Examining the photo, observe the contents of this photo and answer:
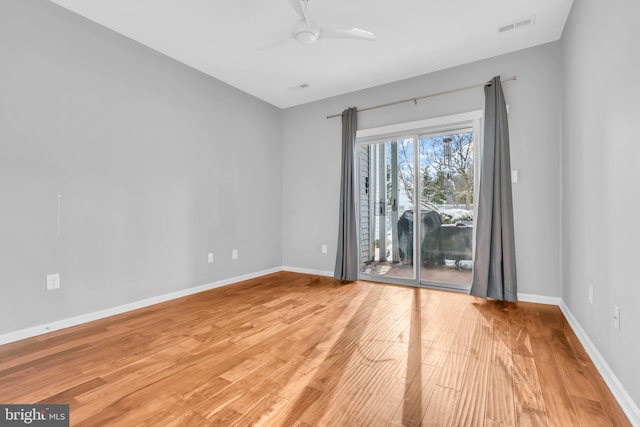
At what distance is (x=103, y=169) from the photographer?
280 centimetres

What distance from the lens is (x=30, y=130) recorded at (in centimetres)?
236

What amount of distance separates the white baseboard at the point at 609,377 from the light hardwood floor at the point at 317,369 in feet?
0.13

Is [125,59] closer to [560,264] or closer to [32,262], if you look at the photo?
[32,262]

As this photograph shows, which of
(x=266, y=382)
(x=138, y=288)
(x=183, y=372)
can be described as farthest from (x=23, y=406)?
(x=138, y=288)

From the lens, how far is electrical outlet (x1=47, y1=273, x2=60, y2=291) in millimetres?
2443

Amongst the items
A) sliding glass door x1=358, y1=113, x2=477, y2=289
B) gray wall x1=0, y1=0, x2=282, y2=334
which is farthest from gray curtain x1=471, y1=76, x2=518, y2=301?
gray wall x1=0, y1=0, x2=282, y2=334

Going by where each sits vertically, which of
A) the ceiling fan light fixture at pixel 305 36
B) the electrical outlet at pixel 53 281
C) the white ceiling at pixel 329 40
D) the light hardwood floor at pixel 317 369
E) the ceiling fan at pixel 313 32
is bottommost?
the light hardwood floor at pixel 317 369

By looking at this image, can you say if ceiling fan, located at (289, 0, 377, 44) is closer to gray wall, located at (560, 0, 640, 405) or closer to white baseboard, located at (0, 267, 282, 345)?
gray wall, located at (560, 0, 640, 405)

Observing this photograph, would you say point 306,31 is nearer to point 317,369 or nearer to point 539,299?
point 317,369

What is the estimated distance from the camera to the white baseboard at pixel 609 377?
4.49 ft

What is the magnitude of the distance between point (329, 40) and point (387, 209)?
2.26m

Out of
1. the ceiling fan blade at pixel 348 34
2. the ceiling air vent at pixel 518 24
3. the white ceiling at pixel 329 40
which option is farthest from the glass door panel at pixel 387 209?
the ceiling fan blade at pixel 348 34

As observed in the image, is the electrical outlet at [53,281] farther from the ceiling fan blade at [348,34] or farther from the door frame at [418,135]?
the door frame at [418,135]

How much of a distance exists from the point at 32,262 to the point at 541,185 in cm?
473
